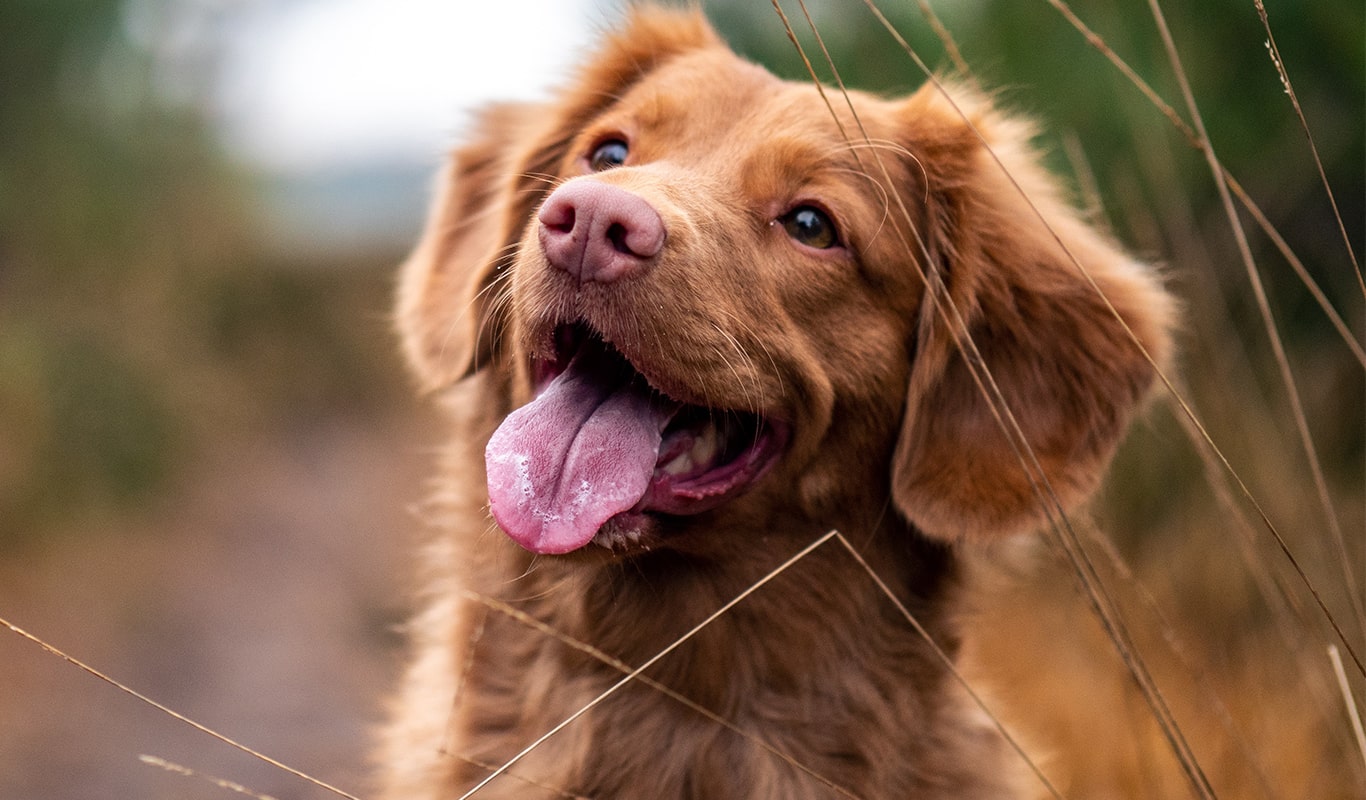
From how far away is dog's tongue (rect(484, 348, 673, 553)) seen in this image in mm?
2127

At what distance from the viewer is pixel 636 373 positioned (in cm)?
235

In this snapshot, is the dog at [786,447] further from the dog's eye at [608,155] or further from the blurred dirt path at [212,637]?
the blurred dirt path at [212,637]

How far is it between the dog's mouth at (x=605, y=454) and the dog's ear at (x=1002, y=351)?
14.9 inches

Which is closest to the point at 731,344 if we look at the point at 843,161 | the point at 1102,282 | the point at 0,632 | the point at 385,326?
the point at 843,161

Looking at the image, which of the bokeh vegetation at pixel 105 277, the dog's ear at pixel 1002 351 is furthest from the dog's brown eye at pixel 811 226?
the bokeh vegetation at pixel 105 277

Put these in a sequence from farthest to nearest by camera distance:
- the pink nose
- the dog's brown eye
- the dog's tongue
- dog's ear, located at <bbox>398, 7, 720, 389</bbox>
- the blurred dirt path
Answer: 1. the blurred dirt path
2. dog's ear, located at <bbox>398, 7, 720, 389</bbox>
3. the dog's brown eye
4. the dog's tongue
5. the pink nose

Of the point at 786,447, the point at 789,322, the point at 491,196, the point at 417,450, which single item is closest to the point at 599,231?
the point at 789,322

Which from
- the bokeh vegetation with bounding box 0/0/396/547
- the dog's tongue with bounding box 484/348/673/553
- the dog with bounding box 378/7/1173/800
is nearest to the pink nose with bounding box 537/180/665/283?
the dog with bounding box 378/7/1173/800

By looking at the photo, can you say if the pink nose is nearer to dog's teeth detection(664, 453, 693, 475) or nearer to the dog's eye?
dog's teeth detection(664, 453, 693, 475)

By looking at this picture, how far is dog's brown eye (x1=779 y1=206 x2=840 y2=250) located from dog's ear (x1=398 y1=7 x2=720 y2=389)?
590 millimetres

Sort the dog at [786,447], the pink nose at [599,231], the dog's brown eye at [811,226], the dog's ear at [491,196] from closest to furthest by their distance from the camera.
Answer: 1. the pink nose at [599,231]
2. the dog at [786,447]
3. the dog's brown eye at [811,226]
4. the dog's ear at [491,196]

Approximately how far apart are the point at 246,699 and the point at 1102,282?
13.0 ft

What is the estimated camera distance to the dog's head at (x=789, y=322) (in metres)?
2.15

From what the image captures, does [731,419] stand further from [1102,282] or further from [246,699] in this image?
[246,699]
